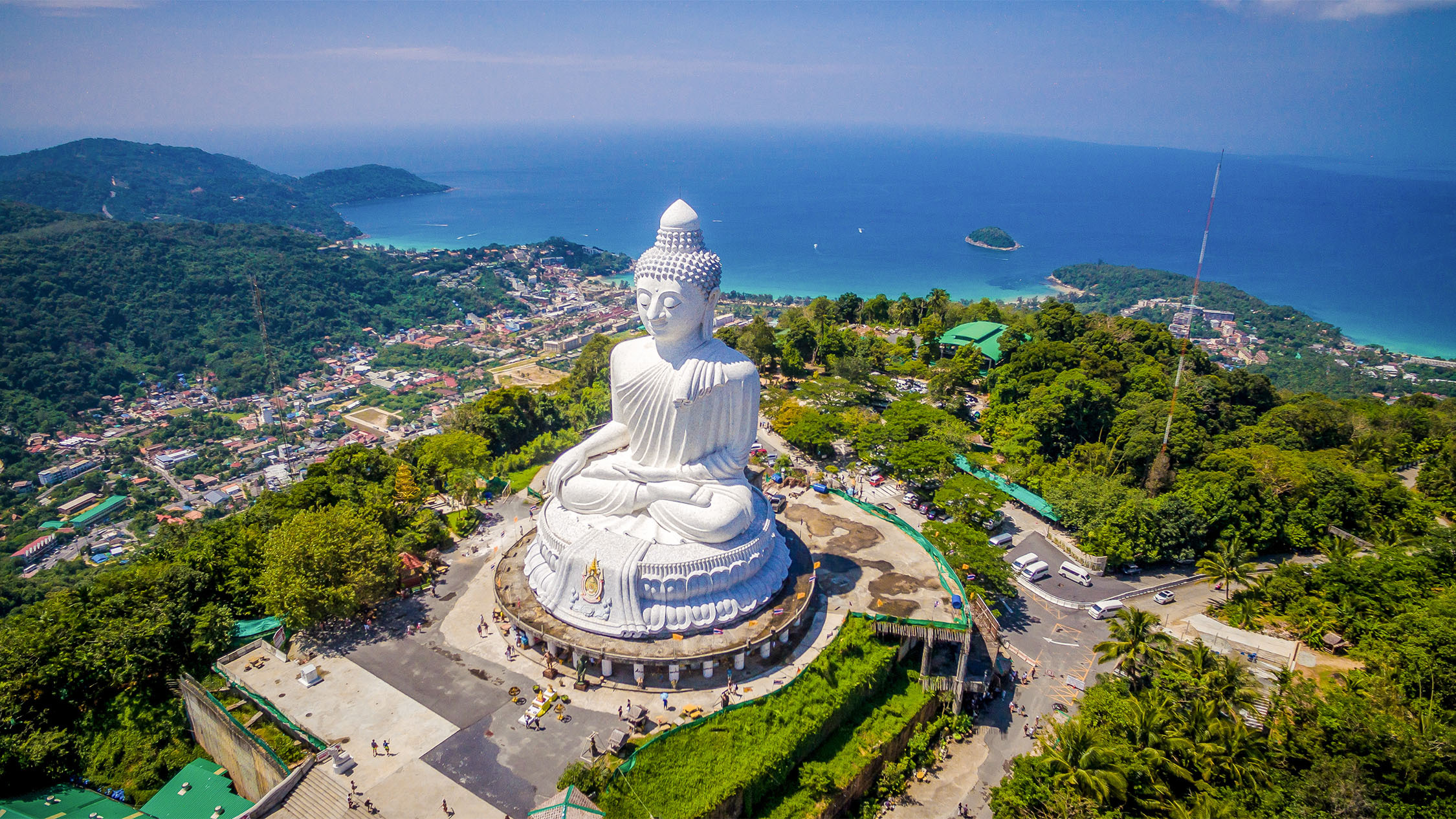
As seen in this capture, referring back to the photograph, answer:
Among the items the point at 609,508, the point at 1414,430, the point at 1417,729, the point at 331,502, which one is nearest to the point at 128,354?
the point at 331,502

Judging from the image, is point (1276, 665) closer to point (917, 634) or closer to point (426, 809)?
point (917, 634)

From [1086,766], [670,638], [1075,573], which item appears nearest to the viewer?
[1086,766]

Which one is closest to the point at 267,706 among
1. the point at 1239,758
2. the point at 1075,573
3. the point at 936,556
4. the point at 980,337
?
the point at 936,556

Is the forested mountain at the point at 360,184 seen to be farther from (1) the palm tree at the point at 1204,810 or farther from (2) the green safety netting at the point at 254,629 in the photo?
(1) the palm tree at the point at 1204,810

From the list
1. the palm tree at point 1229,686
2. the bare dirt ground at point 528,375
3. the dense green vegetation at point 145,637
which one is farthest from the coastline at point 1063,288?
the dense green vegetation at point 145,637

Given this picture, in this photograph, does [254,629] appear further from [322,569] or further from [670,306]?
[670,306]
